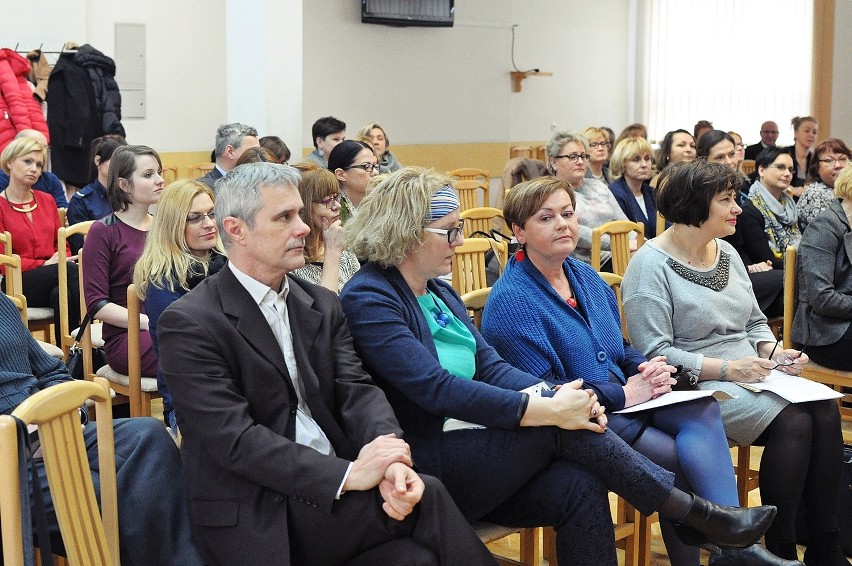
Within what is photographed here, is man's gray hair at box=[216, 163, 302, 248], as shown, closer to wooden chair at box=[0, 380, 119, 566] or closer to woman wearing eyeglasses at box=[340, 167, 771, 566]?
woman wearing eyeglasses at box=[340, 167, 771, 566]

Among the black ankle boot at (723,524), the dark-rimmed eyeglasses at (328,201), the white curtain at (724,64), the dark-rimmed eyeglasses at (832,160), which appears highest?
the white curtain at (724,64)

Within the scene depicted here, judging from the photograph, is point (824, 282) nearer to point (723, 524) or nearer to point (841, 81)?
point (723, 524)

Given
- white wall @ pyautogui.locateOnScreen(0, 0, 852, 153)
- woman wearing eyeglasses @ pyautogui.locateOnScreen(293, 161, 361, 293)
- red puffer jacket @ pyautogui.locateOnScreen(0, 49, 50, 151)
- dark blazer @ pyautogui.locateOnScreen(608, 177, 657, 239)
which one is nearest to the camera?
woman wearing eyeglasses @ pyautogui.locateOnScreen(293, 161, 361, 293)

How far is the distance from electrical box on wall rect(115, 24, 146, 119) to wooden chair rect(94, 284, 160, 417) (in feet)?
17.0

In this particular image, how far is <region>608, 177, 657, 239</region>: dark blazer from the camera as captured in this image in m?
5.84

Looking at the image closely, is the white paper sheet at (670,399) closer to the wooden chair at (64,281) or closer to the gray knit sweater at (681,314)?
the gray knit sweater at (681,314)

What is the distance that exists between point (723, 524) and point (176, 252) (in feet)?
5.63

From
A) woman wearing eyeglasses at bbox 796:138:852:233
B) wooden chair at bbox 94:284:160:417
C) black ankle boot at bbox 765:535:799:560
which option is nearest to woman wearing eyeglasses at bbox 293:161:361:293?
wooden chair at bbox 94:284:160:417

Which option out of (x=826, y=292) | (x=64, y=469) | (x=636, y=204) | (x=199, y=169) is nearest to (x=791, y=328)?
(x=826, y=292)

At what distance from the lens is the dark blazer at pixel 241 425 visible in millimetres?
2059

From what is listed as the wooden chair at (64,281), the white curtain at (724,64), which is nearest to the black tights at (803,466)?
the wooden chair at (64,281)

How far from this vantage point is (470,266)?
3939 millimetres

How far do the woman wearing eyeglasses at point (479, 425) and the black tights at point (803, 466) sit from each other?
0.39m

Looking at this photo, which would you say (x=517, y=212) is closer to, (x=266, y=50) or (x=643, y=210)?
(x=643, y=210)
